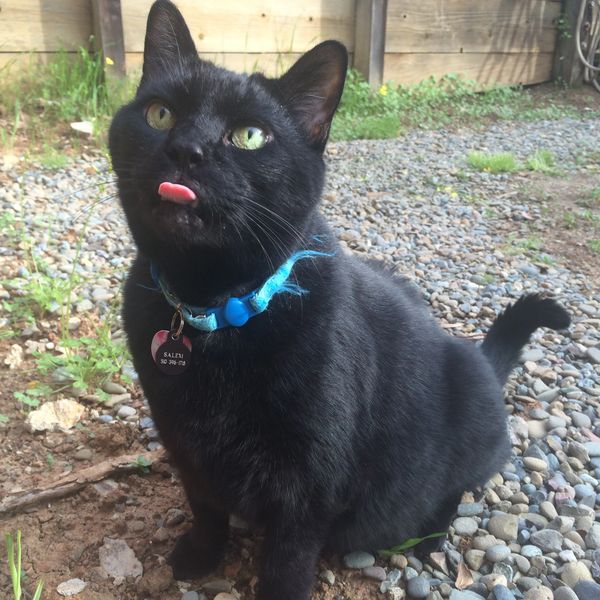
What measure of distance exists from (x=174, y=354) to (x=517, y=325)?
1099mm

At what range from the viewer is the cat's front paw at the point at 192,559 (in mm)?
1412

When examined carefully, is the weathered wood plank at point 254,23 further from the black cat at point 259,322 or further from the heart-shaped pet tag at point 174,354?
the heart-shaped pet tag at point 174,354

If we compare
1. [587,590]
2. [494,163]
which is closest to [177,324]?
[587,590]

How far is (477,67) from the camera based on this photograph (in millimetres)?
6527

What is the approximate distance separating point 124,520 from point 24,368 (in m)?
0.74

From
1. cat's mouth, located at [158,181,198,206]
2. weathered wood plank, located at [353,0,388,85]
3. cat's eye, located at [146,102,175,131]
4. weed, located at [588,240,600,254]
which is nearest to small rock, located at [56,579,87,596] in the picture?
cat's mouth, located at [158,181,198,206]

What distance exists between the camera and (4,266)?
243 centimetres

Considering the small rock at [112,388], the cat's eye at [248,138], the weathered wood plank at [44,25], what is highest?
the cat's eye at [248,138]

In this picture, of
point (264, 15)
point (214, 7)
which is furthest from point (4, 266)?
point (264, 15)

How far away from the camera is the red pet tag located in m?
1.18

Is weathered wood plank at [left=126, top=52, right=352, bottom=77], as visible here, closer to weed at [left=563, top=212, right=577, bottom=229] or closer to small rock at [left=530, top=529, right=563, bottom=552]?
weed at [left=563, top=212, right=577, bottom=229]

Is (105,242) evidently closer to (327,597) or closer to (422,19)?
(327,597)

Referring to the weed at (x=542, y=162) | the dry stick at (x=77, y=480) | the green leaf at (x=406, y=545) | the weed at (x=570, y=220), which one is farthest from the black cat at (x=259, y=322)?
the weed at (x=542, y=162)

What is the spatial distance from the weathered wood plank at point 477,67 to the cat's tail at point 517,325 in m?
4.61
